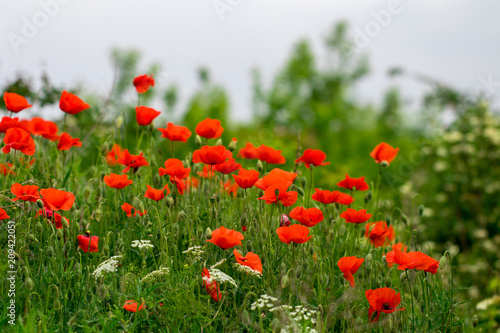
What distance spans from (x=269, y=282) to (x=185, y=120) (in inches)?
411

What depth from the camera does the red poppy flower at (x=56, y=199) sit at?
86.7 inches

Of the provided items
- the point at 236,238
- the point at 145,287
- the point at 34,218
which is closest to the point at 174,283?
the point at 145,287

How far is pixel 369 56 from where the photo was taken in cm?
2397

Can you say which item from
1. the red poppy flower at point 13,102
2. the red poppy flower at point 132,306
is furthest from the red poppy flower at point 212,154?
the red poppy flower at point 13,102

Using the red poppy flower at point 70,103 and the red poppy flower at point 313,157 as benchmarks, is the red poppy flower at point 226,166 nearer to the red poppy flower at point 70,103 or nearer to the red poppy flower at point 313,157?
the red poppy flower at point 313,157

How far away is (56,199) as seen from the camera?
224 centimetres

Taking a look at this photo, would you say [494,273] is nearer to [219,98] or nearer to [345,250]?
[345,250]

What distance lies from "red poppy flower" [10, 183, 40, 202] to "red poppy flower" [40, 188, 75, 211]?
80mm

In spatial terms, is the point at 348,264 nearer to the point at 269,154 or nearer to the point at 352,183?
the point at 352,183

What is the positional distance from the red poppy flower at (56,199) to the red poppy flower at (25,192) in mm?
80

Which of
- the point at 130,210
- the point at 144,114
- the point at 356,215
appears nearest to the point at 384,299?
the point at 356,215

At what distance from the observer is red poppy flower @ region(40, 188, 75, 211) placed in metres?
2.20

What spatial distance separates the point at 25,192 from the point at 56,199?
22 cm

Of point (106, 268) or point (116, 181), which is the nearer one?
point (106, 268)
